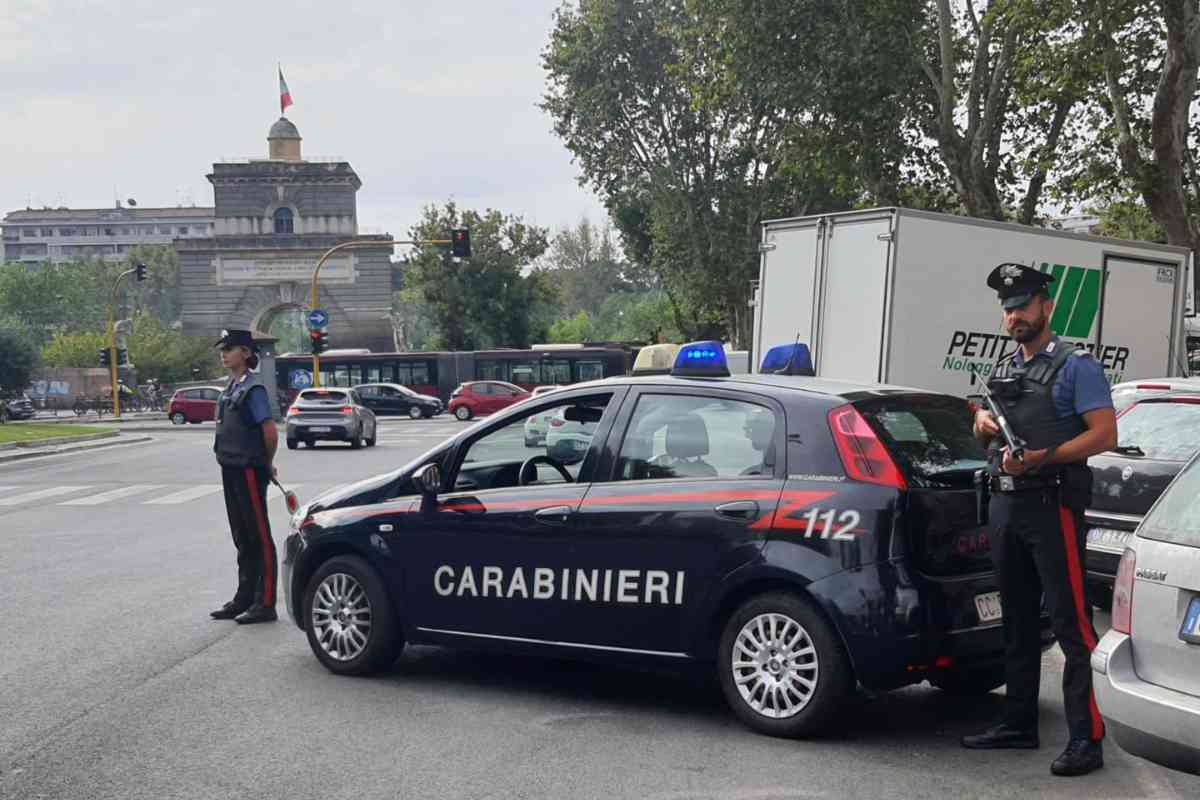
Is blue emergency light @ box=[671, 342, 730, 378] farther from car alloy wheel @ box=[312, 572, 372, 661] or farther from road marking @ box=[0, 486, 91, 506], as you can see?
road marking @ box=[0, 486, 91, 506]

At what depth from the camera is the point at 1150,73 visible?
2452 centimetres

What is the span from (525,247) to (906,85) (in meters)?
45.6

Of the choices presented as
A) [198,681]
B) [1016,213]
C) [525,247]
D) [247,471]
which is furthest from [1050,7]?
[525,247]

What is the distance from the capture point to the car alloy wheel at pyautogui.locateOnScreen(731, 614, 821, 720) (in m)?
5.64

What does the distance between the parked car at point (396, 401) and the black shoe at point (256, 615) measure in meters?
45.4

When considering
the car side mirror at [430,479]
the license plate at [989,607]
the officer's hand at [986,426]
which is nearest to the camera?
the officer's hand at [986,426]

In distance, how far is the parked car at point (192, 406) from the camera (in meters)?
50.6

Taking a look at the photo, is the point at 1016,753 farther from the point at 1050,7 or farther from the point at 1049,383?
the point at 1050,7

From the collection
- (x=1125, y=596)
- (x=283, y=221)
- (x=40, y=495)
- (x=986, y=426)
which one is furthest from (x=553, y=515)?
(x=283, y=221)

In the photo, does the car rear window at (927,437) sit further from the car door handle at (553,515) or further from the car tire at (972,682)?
the car door handle at (553,515)

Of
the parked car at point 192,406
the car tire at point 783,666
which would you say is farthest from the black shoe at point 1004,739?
the parked car at point 192,406

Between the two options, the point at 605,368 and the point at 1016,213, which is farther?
the point at 605,368

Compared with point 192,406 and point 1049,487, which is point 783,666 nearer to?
point 1049,487

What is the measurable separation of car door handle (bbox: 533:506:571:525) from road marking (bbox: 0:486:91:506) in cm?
1337
